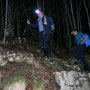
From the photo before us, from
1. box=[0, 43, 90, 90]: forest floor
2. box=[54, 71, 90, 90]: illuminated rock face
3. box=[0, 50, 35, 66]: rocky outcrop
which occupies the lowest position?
box=[54, 71, 90, 90]: illuminated rock face

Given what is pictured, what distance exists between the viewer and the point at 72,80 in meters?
5.03

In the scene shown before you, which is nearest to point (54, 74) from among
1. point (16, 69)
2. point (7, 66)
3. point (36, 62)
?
point (36, 62)

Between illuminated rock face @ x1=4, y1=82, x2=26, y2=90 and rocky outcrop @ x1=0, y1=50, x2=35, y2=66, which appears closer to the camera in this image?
illuminated rock face @ x1=4, y1=82, x2=26, y2=90

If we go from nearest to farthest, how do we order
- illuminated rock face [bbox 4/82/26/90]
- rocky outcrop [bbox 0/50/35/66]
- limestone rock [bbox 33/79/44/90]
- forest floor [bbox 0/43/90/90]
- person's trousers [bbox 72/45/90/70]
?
illuminated rock face [bbox 4/82/26/90], limestone rock [bbox 33/79/44/90], forest floor [bbox 0/43/90/90], rocky outcrop [bbox 0/50/35/66], person's trousers [bbox 72/45/90/70]

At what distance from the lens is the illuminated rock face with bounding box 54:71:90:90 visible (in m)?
4.82

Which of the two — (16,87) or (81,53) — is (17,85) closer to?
(16,87)

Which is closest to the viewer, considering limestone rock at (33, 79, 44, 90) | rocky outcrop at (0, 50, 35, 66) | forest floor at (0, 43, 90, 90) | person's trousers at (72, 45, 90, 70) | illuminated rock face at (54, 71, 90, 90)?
limestone rock at (33, 79, 44, 90)

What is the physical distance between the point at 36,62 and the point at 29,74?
2.47 feet

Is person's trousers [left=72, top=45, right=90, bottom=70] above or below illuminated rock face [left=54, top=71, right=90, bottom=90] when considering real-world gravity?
above

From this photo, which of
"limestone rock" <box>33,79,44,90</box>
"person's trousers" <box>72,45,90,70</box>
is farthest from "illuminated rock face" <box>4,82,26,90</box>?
"person's trousers" <box>72,45,90,70</box>

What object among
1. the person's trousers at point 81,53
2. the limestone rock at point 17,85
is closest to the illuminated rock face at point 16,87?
the limestone rock at point 17,85

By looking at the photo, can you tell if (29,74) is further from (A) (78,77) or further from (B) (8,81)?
(A) (78,77)

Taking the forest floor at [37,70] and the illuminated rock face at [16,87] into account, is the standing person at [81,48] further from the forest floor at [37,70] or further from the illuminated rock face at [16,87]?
the illuminated rock face at [16,87]

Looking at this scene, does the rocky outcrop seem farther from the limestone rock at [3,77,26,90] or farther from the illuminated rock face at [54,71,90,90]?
the illuminated rock face at [54,71,90,90]
